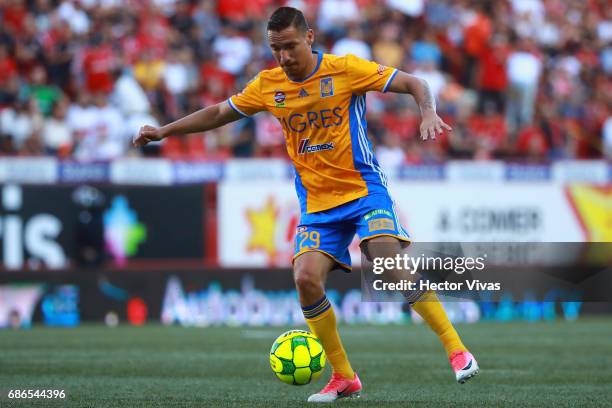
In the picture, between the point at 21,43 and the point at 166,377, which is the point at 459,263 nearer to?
the point at 166,377

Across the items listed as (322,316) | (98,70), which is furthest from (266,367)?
(98,70)

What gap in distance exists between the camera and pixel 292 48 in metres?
7.15

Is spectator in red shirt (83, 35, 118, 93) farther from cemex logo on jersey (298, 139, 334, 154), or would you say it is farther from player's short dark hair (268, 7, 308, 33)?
player's short dark hair (268, 7, 308, 33)

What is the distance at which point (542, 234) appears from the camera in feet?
54.6

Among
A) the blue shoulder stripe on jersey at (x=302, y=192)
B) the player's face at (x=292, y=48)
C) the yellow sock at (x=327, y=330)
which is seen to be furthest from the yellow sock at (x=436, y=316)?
the player's face at (x=292, y=48)

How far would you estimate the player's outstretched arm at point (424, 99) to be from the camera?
6.80 meters

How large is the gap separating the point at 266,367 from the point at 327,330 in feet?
7.83

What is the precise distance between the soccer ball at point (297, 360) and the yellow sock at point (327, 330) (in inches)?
3.5

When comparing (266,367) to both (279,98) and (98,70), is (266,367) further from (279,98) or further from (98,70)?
(98,70)

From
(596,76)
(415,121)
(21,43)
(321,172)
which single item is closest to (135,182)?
(21,43)

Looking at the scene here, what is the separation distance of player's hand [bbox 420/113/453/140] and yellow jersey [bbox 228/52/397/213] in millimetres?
492

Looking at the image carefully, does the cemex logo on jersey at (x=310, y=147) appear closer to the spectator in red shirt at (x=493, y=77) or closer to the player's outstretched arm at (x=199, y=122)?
the player's outstretched arm at (x=199, y=122)

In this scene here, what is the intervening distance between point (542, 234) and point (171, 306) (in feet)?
17.2

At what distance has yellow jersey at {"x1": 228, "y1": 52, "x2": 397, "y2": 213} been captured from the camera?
7348 mm
